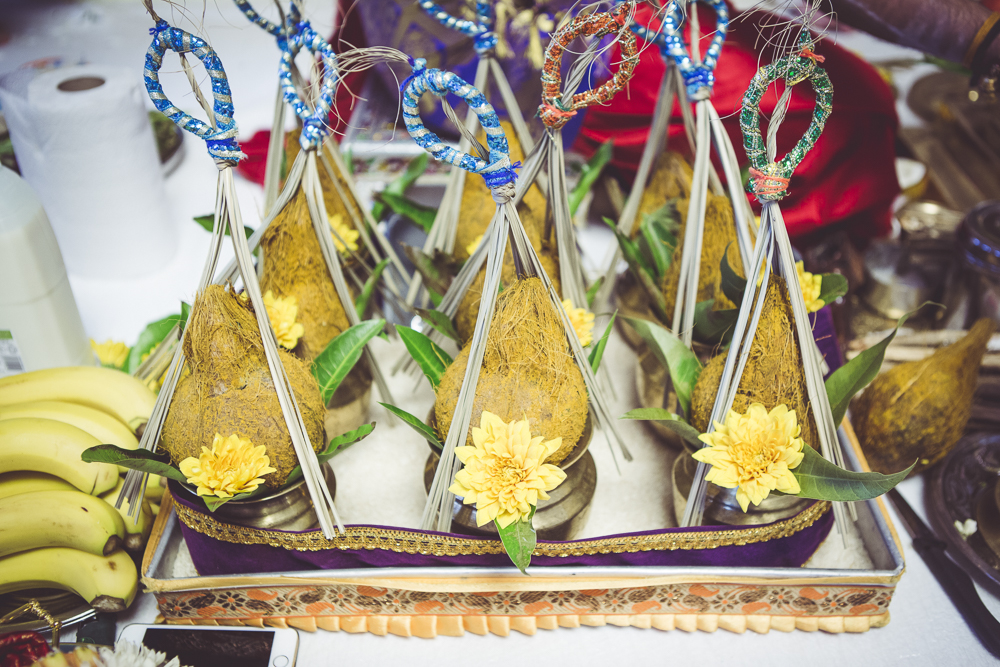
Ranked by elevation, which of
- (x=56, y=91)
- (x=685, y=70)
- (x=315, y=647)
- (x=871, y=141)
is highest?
(x=56, y=91)

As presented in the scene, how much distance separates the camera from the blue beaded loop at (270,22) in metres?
0.58

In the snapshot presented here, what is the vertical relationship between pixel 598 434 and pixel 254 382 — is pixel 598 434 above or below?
below

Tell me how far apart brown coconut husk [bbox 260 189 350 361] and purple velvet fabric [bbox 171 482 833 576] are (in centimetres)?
18

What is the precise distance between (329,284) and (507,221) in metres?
0.24

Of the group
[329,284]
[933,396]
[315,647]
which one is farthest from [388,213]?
[933,396]

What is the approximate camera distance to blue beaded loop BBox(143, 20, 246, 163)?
444 mm

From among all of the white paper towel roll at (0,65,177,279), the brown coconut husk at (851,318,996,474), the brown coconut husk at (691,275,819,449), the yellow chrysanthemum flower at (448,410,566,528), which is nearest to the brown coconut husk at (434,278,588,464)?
the yellow chrysanthemum flower at (448,410,566,528)

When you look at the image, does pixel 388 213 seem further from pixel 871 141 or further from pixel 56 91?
pixel 871 141

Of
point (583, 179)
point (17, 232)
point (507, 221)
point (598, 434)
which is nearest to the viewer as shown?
point (507, 221)

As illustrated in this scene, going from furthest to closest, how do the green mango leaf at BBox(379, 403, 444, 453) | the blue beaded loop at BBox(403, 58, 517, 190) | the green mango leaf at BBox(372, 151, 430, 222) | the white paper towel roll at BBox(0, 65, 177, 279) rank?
1. the green mango leaf at BBox(372, 151, 430, 222)
2. the white paper towel roll at BBox(0, 65, 177, 279)
3. the green mango leaf at BBox(379, 403, 444, 453)
4. the blue beaded loop at BBox(403, 58, 517, 190)

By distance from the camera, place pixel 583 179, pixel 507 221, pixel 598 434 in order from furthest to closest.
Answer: pixel 583 179
pixel 598 434
pixel 507 221

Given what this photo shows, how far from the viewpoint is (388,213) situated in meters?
0.87

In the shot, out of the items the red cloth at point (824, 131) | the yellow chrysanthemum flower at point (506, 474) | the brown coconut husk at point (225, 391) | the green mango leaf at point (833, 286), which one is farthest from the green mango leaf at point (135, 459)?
the red cloth at point (824, 131)

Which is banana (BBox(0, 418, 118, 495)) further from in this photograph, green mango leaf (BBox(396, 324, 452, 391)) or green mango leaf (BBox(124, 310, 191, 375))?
green mango leaf (BBox(396, 324, 452, 391))
